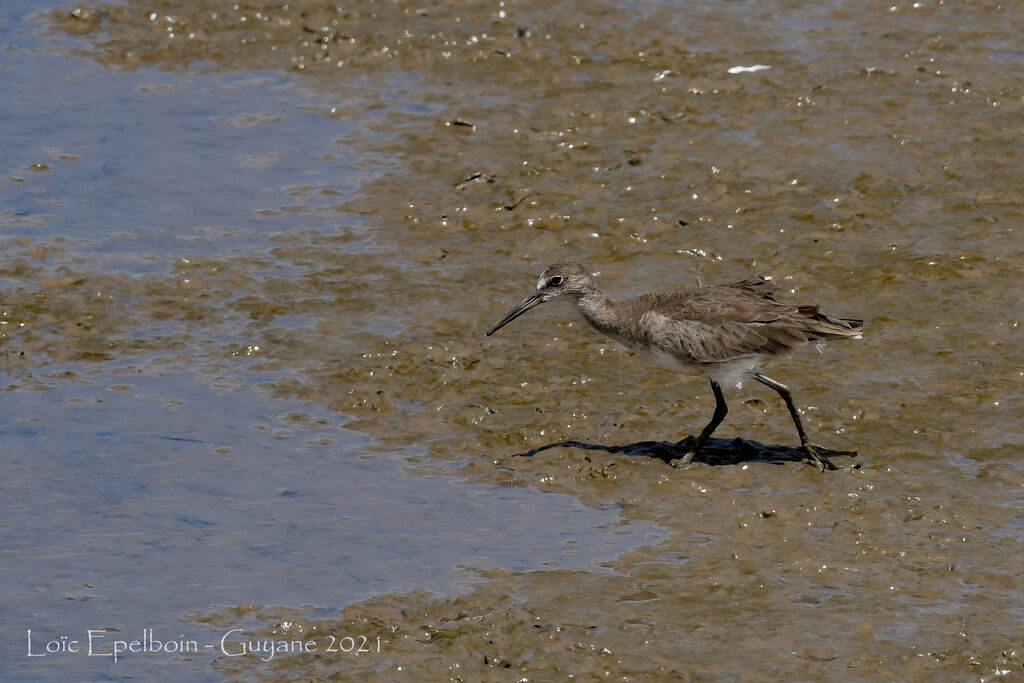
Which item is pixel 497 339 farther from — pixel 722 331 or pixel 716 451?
pixel 722 331

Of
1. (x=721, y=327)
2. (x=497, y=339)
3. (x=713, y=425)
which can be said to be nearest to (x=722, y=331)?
(x=721, y=327)

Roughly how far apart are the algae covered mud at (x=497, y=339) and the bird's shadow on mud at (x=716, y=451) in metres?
0.09

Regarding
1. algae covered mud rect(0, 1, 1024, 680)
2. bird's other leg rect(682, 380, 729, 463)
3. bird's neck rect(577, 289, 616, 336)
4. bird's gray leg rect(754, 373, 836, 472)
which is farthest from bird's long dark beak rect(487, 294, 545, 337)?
bird's gray leg rect(754, 373, 836, 472)

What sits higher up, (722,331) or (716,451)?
(722,331)

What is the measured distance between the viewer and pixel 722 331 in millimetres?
8945

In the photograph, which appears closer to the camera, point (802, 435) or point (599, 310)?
point (802, 435)

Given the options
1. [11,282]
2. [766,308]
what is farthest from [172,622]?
[11,282]

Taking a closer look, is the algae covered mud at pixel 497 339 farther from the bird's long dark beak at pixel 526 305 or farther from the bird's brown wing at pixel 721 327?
the bird's brown wing at pixel 721 327

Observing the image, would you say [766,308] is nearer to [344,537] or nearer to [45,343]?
[344,537]

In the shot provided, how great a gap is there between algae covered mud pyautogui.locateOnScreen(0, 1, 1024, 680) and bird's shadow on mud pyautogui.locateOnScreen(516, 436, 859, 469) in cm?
9

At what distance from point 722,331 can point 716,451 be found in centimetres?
83

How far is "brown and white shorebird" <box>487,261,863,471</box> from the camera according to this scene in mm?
8953

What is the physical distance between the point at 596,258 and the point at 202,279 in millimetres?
2975

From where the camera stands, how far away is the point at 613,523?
8.55 meters
